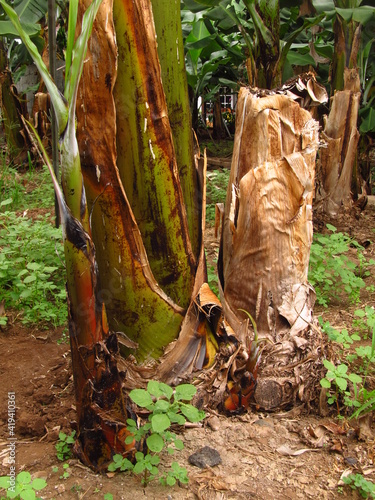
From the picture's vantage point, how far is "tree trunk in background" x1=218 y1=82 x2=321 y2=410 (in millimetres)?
1809

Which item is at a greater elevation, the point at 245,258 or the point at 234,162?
the point at 234,162

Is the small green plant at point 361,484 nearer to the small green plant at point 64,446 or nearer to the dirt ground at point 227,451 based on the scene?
the dirt ground at point 227,451

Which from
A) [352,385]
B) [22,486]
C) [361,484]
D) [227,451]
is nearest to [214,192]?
[352,385]

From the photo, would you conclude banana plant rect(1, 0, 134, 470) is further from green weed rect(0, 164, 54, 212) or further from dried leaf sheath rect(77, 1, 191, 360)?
green weed rect(0, 164, 54, 212)

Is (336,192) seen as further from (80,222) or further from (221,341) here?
(80,222)

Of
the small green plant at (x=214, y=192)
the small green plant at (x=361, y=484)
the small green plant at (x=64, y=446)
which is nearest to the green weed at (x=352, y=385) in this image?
the small green plant at (x=361, y=484)

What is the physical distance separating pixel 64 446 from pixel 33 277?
3.58 feet

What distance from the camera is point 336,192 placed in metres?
4.54

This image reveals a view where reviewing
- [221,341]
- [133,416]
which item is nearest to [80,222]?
[133,416]

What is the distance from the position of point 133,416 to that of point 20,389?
0.68 meters

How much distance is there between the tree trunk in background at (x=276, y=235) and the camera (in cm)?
181

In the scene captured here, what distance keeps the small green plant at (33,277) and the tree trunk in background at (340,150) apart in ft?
8.69

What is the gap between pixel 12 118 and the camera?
22.0 ft

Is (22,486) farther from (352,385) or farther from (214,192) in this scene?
(214,192)
